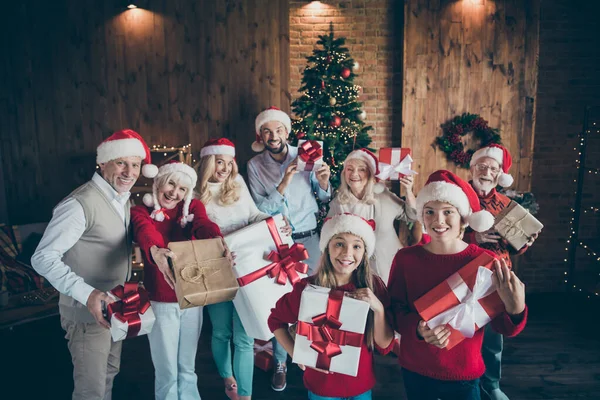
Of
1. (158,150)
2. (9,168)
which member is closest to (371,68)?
(158,150)

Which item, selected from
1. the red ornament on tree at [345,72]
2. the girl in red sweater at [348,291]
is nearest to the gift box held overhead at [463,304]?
the girl in red sweater at [348,291]

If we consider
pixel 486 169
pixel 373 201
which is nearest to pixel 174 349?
pixel 373 201

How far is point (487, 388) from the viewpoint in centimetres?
288

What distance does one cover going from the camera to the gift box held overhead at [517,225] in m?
2.13

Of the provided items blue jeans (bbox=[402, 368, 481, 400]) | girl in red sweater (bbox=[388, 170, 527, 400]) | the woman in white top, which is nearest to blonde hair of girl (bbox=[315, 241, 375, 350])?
girl in red sweater (bbox=[388, 170, 527, 400])

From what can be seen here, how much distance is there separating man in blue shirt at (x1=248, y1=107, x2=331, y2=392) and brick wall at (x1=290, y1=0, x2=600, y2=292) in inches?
63.4

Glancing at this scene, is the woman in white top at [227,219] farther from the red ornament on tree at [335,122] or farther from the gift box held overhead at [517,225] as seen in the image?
the red ornament on tree at [335,122]

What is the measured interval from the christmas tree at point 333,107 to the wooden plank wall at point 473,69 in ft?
2.83

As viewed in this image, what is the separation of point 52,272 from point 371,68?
382 centimetres

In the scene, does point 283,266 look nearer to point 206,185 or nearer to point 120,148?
point 206,185

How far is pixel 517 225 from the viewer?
215 cm

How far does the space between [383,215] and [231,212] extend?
1.05 meters

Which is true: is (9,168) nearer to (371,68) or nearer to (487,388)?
(371,68)

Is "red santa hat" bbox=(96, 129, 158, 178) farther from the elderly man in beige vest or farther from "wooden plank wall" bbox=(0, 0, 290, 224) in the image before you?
"wooden plank wall" bbox=(0, 0, 290, 224)
